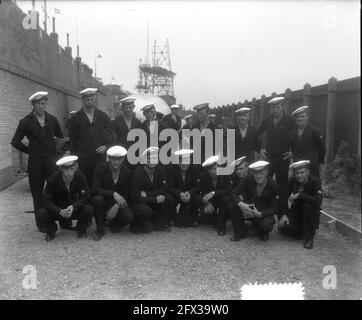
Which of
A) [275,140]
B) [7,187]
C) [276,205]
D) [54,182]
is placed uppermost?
[275,140]

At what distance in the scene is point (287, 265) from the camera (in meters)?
4.21

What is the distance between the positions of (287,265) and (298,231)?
908mm

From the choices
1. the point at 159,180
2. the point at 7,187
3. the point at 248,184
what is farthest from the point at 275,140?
the point at 7,187

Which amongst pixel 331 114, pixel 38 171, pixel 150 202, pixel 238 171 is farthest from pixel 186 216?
pixel 331 114

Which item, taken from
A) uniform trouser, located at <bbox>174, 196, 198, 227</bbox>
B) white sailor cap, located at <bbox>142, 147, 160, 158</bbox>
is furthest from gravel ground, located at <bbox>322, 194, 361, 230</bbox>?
white sailor cap, located at <bbox>142, 147, 160, 158</bbox>

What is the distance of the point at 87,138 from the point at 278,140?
278 centimetres

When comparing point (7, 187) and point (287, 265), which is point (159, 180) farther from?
point (7, 187)

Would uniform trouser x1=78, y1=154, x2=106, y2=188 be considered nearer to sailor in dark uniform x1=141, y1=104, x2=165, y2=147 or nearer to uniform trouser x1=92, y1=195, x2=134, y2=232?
uniform trouser x1=92, y1=195, x2=134, y2=232

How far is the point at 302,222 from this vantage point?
16.2 feet

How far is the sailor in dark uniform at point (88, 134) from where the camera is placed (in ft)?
17.5

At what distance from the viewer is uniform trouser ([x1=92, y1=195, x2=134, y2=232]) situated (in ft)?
16.3

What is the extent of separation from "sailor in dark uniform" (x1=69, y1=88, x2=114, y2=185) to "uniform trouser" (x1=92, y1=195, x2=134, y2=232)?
65 cm

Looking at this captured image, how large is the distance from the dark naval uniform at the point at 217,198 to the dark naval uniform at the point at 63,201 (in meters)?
1.57
